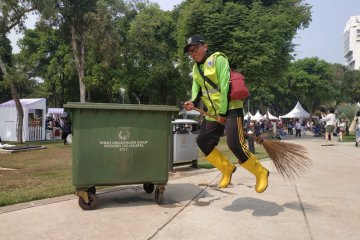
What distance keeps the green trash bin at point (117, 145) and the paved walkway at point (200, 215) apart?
0.37m

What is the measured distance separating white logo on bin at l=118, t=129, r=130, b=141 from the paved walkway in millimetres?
922

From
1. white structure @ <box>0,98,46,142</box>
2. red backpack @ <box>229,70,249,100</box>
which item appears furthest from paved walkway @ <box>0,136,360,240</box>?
white structure @ <box>0,98,46,142</box>

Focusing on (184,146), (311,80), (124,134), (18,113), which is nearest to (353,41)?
(311,80)

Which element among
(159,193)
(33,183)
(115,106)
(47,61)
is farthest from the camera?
(47,61)

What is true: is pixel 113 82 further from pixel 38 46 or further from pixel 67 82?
pixel 38 46

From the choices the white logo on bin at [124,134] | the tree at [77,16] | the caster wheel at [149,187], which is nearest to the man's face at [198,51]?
the white logo on bin at [124,134]

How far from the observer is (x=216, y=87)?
16.4 feet

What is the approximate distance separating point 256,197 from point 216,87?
192 cm

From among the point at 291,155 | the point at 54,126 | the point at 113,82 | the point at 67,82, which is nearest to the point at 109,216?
the point at 291,155

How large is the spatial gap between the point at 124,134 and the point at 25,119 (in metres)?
19.3

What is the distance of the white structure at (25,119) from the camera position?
2291 cm

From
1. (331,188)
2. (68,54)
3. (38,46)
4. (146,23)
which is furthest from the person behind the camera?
(38,46)

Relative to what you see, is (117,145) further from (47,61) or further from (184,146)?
(47,61)

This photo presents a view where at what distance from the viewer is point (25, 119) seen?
2286 cm
